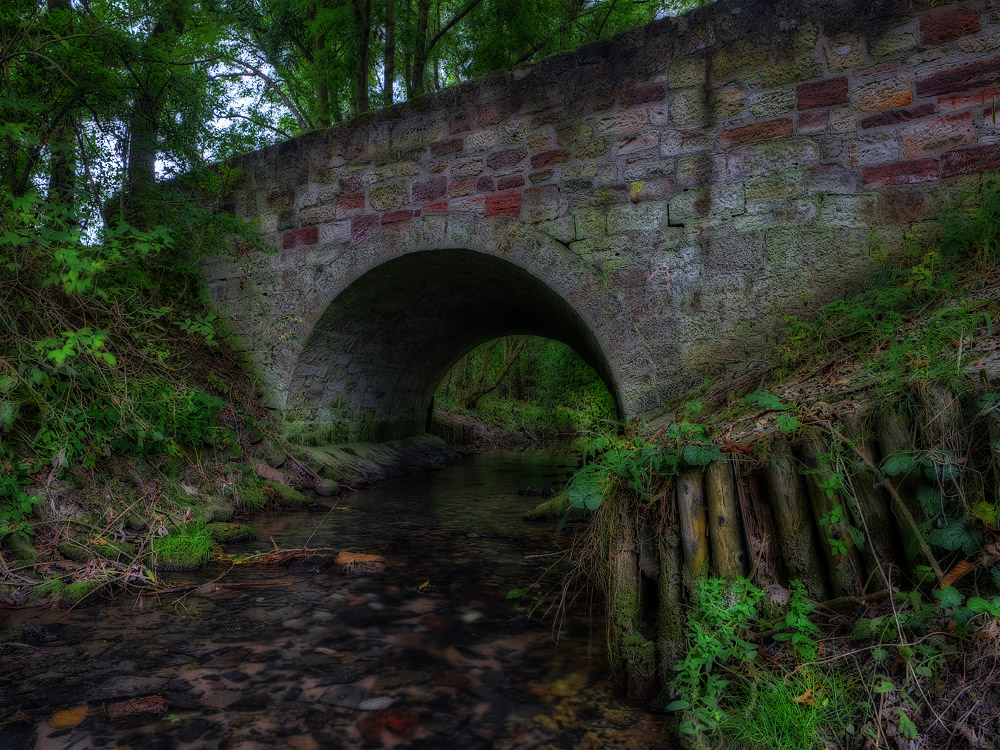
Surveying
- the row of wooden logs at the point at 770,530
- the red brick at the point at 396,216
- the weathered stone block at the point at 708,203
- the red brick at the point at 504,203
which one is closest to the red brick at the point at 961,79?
the weathered stone block at the point at 708,203

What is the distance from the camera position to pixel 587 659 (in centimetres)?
199

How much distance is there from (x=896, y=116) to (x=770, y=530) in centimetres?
313

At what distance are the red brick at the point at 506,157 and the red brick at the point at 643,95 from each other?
0.82 meters

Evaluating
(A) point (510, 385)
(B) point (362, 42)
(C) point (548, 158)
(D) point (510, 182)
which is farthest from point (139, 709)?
(A) point (510, 385)

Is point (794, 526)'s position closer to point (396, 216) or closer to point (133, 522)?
point (133, 522)

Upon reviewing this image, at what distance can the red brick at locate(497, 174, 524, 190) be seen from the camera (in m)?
4.35

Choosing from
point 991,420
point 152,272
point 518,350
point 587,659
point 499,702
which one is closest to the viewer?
point 991,420

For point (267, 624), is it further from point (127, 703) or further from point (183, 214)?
point (183, 214)

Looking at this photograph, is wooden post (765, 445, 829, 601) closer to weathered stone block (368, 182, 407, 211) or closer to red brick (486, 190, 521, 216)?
red brick (486, 190, 521, 216)

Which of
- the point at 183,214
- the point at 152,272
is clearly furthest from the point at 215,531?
the point at 152,272

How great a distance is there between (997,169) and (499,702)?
3884mm

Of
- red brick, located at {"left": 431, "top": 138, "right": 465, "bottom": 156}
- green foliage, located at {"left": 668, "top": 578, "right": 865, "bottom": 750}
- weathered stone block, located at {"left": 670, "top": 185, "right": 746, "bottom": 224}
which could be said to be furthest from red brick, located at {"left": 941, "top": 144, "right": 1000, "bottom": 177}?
red brick, located at {"left": 431, "top": 138, "right": 465, "bottom": 156}

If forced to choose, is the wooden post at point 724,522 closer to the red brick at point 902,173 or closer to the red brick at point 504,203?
the red brick at point 902,173

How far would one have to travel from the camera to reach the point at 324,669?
1891 mm
